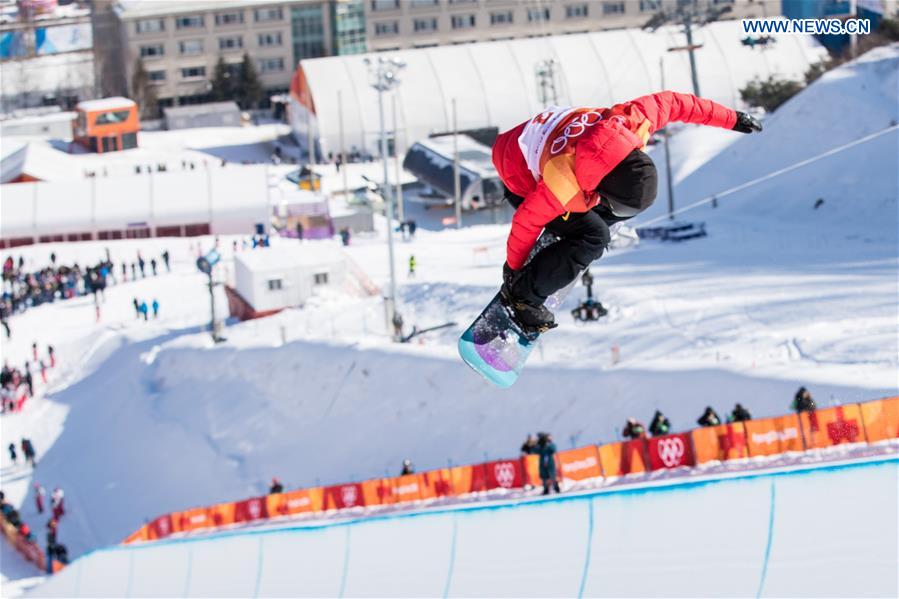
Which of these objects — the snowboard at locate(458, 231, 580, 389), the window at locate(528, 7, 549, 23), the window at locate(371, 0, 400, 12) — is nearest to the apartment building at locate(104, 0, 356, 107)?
the window at locate(371, 0, 400, 12)

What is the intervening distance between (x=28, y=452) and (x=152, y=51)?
6305 centimetres

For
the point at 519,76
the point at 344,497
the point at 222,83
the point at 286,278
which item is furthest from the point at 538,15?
the point at 344,497

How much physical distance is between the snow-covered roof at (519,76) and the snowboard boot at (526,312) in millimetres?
62033

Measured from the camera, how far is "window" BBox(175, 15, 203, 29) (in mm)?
91188

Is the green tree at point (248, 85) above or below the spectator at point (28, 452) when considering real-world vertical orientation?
above

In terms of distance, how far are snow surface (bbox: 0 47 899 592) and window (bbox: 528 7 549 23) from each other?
3952 cm

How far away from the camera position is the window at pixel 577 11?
8144 cm

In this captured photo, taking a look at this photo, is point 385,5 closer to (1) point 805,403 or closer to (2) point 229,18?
(2) point 229,18

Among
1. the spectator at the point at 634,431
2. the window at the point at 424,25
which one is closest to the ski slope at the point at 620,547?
the spectator at the point at 634,431

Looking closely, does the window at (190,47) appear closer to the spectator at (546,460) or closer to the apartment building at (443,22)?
the apartment building at (443,22)

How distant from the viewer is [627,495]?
43.2 ft

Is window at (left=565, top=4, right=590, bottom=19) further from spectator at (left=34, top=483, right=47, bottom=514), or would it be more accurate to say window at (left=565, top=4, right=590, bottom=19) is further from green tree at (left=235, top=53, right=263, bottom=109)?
spectator at (left=34, top=483, right=47, bottom=514)

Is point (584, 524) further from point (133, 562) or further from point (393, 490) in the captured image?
point (393, 490)

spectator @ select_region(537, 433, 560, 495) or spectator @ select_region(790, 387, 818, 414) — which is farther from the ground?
spectator @ select_region(790, 387, 818, 414)
